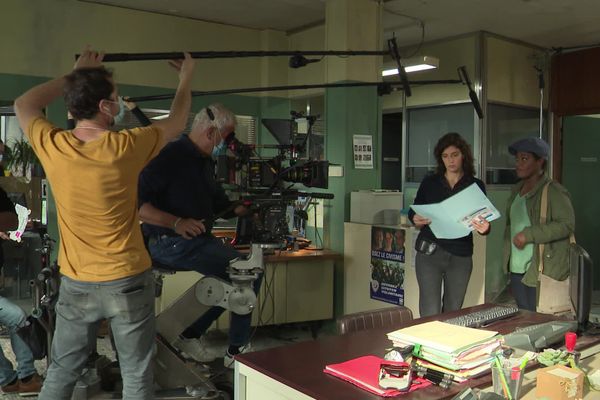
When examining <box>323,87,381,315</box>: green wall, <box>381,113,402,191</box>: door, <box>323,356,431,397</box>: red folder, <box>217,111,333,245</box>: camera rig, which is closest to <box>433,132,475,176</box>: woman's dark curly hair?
<box>217,111,333,245</box>: camera rig

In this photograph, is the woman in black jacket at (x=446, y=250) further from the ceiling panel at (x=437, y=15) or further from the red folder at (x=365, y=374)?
the ceiling panel at (x=437, y=15)

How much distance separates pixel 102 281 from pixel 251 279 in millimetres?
976

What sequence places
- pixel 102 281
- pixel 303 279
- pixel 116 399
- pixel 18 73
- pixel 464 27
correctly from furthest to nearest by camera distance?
pixel 464 27 < pixel 18 73 < pixel 303 279 < pixel 116 399 < pixel 102 281

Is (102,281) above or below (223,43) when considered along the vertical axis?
below

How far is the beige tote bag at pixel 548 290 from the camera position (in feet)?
10.3

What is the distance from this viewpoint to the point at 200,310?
117 inches

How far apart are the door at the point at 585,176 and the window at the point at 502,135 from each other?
2.25 ft

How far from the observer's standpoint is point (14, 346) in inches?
Answer: 121

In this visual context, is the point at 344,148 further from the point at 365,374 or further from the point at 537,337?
the point at 365,374

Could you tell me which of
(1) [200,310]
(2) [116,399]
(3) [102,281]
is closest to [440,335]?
(3) [102,281]

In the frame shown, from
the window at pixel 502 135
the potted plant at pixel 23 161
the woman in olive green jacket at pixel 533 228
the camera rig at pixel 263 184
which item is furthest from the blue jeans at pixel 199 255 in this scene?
the window at pixel 502 135

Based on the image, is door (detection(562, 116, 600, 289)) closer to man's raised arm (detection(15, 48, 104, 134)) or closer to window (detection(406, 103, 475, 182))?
window (detection(406, 103, 475, 182))

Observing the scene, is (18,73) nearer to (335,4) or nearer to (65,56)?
(65,56)

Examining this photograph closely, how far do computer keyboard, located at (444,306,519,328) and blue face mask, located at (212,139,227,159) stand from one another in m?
1.50
